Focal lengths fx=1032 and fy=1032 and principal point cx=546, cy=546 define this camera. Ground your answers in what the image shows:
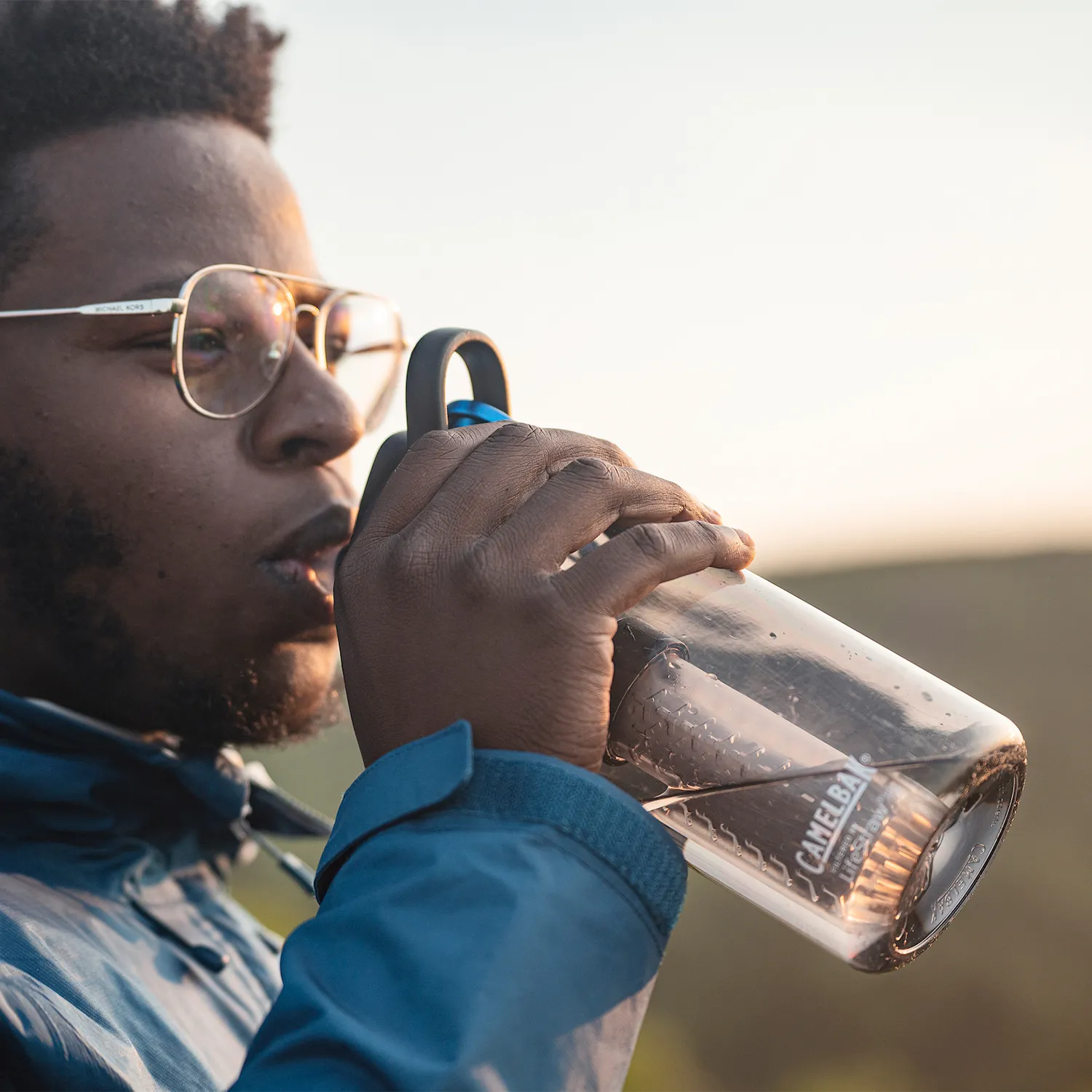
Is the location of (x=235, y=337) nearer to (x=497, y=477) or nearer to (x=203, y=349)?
(x=203, y=349)

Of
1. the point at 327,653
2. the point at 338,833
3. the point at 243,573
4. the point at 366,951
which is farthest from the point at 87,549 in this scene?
the point at 366,951

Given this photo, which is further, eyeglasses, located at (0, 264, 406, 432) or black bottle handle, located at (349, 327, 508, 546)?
eyeglasses, located at (0, 264, 406, 432)

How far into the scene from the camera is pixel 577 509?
1.06 m

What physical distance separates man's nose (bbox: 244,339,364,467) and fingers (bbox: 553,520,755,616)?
0.85 metres

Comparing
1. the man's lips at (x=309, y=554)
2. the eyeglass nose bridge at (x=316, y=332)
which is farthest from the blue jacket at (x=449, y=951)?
the eyeglass nose bridge at (x=316, y=332)

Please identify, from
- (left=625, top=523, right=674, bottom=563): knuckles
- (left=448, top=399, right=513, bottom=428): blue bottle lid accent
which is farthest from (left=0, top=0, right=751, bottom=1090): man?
(left=448, top=399, right=513, bottom=428): blue bottle lid accent

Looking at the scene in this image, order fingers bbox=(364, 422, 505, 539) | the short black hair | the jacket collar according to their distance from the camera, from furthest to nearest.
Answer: the short black hair < the jacket collar < fingers bbox=(364, 422, 505, 539)

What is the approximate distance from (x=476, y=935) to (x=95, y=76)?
1722mm

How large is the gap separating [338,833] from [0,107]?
1.55m

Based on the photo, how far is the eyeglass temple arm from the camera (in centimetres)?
170

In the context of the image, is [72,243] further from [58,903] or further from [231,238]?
[58,903]

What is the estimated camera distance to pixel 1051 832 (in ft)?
32.8

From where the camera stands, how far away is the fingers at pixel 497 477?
108cm

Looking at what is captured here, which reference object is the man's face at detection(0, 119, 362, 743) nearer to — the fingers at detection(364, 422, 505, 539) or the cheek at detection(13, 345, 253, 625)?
the cheek at detection(13, 345, 253, 625)
